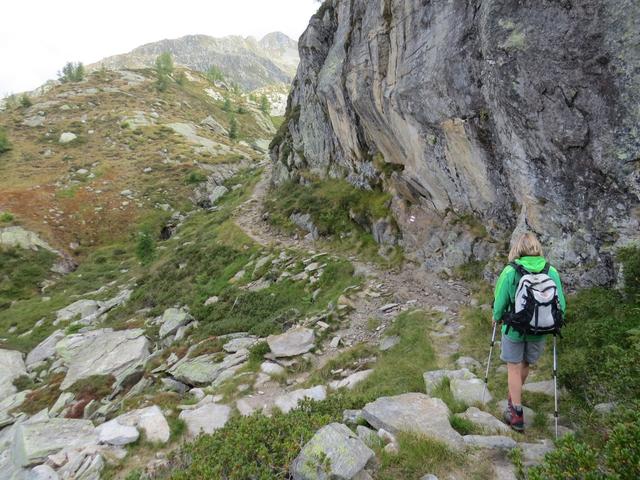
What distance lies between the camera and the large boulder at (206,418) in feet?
32.6

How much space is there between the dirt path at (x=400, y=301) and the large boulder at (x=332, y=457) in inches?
225

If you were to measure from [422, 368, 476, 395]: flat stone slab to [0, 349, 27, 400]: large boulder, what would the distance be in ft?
72.9

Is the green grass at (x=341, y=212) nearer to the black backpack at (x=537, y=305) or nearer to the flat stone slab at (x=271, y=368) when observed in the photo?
the flat stone slab at (x=271, y=368)

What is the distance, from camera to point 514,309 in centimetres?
633

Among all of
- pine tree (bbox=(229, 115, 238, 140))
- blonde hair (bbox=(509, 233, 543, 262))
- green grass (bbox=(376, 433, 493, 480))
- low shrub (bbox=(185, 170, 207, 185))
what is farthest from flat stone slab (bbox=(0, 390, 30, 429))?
pine tree (bbox=(229, 115, 238, 140))

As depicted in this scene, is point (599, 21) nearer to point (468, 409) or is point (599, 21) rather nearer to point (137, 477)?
point (468, 409)

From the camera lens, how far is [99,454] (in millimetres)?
8867

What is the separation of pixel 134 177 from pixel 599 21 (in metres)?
63.5

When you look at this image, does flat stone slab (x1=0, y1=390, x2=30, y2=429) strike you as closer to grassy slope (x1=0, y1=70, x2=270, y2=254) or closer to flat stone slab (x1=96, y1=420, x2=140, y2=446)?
flat stone slab (x1=96, y1=420, x2=140, y2=446)

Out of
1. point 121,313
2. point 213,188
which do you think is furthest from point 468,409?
point 213,188

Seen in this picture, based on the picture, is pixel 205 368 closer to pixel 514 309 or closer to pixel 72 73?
pixel 514 309

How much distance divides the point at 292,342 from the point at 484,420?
8561 millimetres

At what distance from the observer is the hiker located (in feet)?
20.5

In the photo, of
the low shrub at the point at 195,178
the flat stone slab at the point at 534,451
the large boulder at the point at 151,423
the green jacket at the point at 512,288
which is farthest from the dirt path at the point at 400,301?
the low shrub at the point at 195,178
